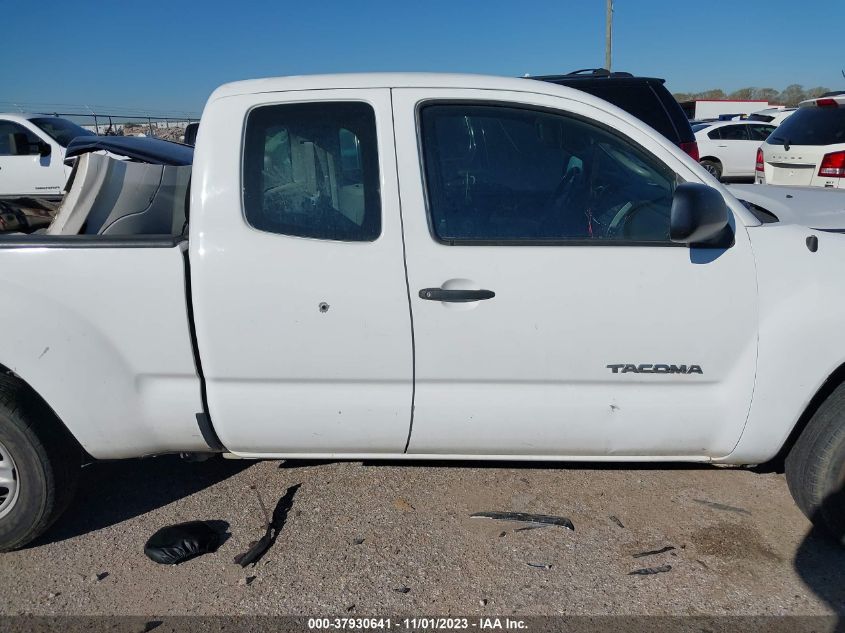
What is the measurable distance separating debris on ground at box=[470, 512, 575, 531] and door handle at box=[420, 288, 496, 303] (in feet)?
3.67

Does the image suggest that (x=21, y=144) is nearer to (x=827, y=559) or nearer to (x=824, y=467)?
(x=824, y=467)

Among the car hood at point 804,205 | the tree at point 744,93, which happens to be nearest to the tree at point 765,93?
the tree at point 744,93

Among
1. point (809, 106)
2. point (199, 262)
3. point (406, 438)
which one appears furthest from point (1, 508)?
point (809, 106)

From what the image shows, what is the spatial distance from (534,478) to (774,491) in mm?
1168

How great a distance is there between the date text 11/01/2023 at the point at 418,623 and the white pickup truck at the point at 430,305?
664mm

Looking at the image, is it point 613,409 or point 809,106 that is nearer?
point 613,409

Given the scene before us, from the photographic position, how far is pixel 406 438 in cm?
291

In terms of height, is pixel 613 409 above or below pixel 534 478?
above

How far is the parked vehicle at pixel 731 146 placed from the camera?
16641mm

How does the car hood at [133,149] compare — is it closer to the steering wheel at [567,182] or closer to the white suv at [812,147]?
the steering wheel at [567,182]

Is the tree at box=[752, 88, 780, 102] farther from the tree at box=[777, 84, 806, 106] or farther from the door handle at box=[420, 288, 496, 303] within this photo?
the door handle at box=[420, 288, 496, 303]

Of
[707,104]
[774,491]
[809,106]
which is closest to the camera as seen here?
[774,491]

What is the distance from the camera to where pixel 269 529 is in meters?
3.13

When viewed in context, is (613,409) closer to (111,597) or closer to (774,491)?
(774,491)
